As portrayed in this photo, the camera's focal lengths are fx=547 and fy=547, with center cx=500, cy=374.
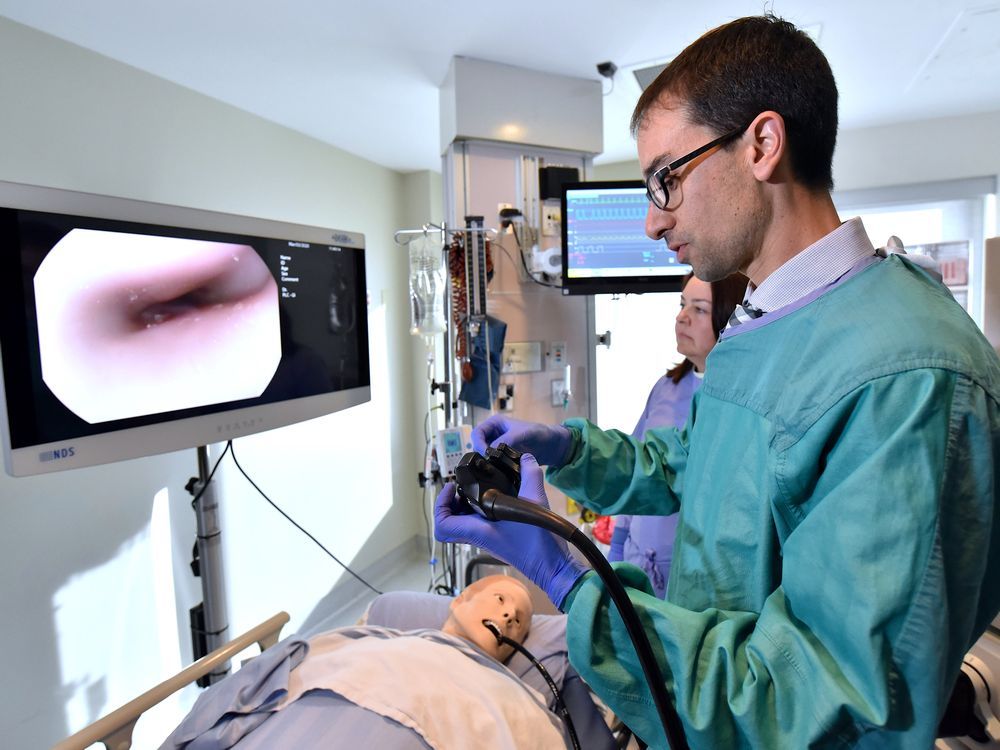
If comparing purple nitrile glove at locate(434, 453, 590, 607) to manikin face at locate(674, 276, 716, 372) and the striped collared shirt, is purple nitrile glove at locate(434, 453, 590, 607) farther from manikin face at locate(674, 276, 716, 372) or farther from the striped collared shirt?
manikin face at locate(674, 276, 716, 372)

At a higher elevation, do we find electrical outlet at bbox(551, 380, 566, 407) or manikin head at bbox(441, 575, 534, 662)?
electrical outlet at bbox(551, 380, 566, 407)

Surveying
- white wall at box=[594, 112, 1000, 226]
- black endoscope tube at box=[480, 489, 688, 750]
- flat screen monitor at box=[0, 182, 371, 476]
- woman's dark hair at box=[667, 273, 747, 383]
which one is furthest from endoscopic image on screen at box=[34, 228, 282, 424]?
white wall at box=[594, 112, 1000, 226]

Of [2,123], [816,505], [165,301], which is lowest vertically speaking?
[816,505]

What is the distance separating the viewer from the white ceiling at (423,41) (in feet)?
5.66

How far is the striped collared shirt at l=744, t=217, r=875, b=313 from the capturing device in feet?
2.26

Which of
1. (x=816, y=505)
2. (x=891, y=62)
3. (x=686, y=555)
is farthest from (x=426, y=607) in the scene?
(x=891, y=62)

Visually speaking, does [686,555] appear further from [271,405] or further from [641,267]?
[641,267]

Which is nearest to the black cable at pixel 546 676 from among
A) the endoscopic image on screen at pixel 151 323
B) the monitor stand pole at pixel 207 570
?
the monitor stand pole at pixel 207 570

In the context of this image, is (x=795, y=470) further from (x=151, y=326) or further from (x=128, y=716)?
(x=151, y=326)

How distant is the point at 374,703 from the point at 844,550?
90 cm

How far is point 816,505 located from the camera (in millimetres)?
583

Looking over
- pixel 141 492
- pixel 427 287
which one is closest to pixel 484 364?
pixel 427 287

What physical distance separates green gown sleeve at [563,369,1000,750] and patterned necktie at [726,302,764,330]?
0.23m

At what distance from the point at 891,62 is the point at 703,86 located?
235 cm
